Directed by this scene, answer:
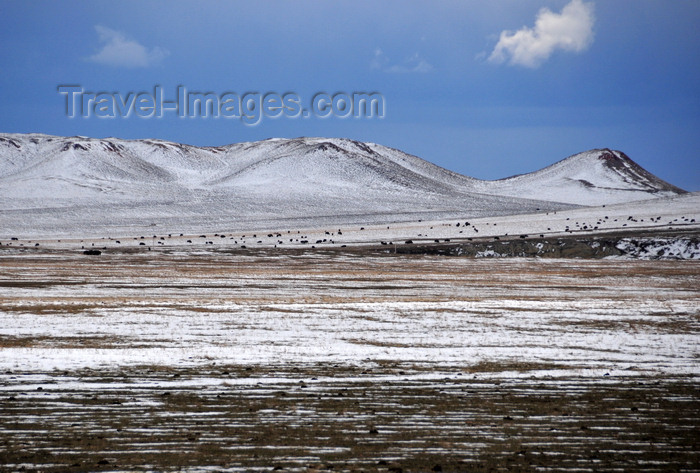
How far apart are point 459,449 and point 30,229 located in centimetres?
12844

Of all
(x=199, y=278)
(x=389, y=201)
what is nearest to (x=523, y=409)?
(x=199, y=278)

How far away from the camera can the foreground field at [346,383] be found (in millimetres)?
9484

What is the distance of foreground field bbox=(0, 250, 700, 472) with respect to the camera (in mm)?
9484

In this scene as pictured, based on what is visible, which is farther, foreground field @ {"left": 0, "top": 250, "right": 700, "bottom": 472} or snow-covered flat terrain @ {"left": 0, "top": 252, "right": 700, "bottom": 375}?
snow-covered flat terrain @ {"left": 0, "top": 252, "right": 700, "bottom": 375}

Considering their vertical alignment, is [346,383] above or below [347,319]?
below

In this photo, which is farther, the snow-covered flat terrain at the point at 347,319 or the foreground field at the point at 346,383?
the snow-covered flat terrain at the point at 347,319

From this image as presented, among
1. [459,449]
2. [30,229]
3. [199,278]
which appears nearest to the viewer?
[459,449]

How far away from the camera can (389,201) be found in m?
182

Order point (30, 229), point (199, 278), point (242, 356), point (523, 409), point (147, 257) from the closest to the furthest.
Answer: point (523, 409) → point (242, 356) → point (199, 278) → point (147, 257) → point (30, 229)

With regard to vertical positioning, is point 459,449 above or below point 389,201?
below

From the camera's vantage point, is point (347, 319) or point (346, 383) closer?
point (346, 383)

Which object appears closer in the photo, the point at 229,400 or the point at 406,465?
the point at 406,465

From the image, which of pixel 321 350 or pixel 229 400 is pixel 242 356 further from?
pixel 229 400

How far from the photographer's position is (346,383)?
14039 millimetres
